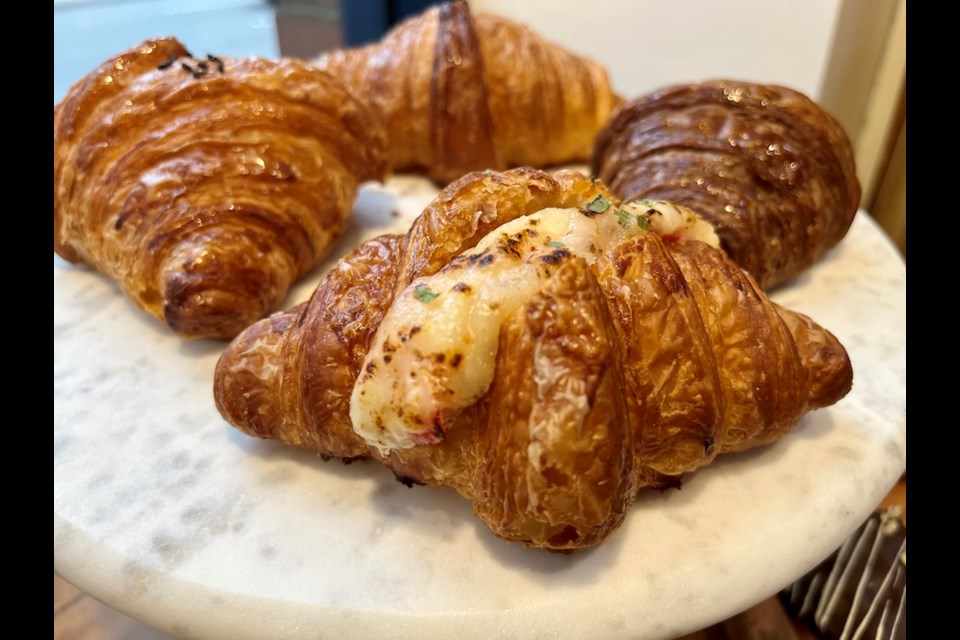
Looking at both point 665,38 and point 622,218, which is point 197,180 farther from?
point 665,38

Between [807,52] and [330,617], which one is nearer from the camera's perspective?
[330,617]

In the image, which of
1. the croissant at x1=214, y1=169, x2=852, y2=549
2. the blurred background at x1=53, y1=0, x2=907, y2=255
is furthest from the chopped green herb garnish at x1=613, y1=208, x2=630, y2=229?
the blurred background at x1=53, y1=0, x2=907, y2=255

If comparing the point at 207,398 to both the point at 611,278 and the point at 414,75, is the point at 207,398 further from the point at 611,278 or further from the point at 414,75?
the point at 414,75

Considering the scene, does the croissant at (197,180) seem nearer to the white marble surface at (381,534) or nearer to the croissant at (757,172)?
the white marble surface at (381,534)

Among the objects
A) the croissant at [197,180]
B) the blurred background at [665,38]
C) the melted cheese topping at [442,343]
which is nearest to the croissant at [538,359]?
the melted cheese topping at [442,343]

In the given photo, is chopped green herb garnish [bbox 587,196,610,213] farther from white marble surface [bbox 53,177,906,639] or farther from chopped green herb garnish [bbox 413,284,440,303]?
white marble surface [bbox 53,177,906,639]
